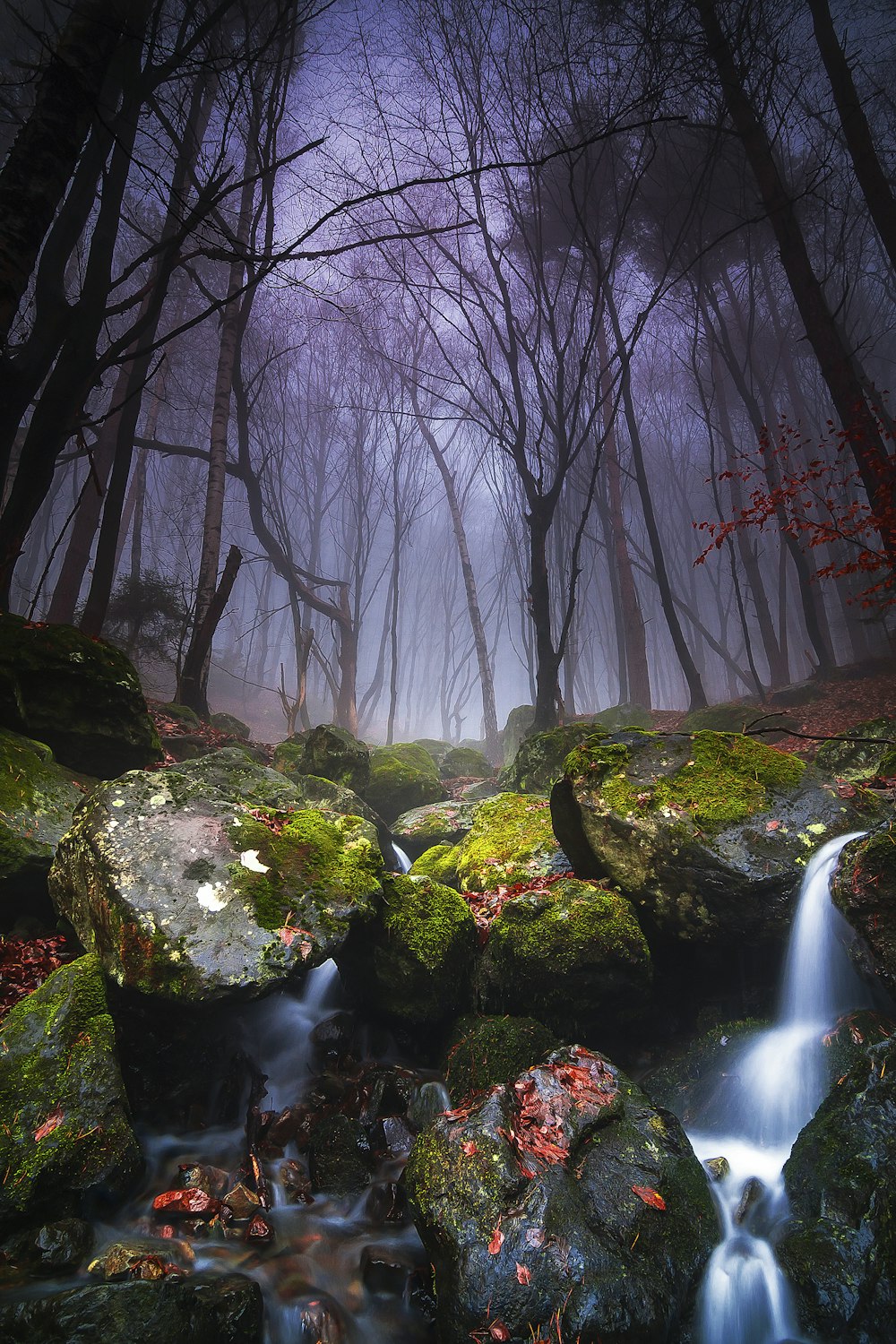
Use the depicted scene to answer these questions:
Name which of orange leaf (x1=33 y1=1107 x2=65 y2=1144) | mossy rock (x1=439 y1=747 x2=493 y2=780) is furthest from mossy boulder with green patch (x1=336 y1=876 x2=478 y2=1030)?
mossy rock (x1=439 y1=747 x2=493 y2=780)

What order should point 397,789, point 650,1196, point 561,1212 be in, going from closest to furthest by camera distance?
point 561,1212
point 650,1196
point 397,789

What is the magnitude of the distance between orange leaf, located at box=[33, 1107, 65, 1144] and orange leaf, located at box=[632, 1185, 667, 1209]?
3.15 metres

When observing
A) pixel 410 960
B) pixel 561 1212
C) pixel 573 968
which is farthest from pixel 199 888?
pixel 573 968

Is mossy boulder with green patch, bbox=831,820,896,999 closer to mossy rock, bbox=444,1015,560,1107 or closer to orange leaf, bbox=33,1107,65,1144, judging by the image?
mossy rock, bbox=444,1015,560,1107

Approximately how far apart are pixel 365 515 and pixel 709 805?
22.3m

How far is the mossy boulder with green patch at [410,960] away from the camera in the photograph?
4375mm

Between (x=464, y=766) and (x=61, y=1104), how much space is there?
13.2 metres

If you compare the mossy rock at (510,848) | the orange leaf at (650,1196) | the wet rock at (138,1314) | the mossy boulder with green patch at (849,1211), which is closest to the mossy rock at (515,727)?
the mossy rock at (510,848)

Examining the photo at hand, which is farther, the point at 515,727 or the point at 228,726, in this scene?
A: the point at 515,727

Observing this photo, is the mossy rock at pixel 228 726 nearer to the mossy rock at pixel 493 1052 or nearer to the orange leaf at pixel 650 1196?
the mossy rock at pixel 493 1052

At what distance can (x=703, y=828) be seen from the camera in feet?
14.8

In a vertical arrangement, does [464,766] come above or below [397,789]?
above

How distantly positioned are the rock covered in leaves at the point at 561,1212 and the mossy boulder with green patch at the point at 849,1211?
0.47m

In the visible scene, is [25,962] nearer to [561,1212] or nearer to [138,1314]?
[138,1314]
